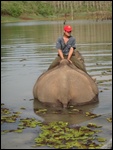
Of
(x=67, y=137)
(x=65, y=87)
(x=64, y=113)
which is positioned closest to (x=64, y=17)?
(x=65, y=87)

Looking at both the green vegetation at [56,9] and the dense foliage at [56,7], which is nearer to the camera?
the green vegetation at [56,9]

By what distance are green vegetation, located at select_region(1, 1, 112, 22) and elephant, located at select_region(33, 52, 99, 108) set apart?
3281 inches

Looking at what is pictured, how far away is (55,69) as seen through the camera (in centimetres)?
944

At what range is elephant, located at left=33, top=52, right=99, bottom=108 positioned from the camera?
8.98 meters

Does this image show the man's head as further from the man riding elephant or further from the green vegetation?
the green vegetation

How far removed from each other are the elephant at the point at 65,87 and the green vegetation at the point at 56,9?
273ft

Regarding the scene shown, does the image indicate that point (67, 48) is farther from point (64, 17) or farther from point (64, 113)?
point (64, 17)

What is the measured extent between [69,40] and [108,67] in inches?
202

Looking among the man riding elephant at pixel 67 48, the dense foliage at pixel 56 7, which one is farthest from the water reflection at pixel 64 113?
the dense foliage at pixel 56 7

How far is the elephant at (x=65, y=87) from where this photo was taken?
8977mm

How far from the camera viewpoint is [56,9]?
117 metres

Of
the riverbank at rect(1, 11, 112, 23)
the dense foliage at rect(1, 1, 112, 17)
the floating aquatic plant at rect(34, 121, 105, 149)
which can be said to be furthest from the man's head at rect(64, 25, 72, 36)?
the dense foliage at rect(1, 1, 112, 17)

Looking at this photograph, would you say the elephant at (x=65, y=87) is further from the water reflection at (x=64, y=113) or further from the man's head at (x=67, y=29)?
the man's head at (x=67, y=29)

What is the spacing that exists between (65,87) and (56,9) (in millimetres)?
110033
